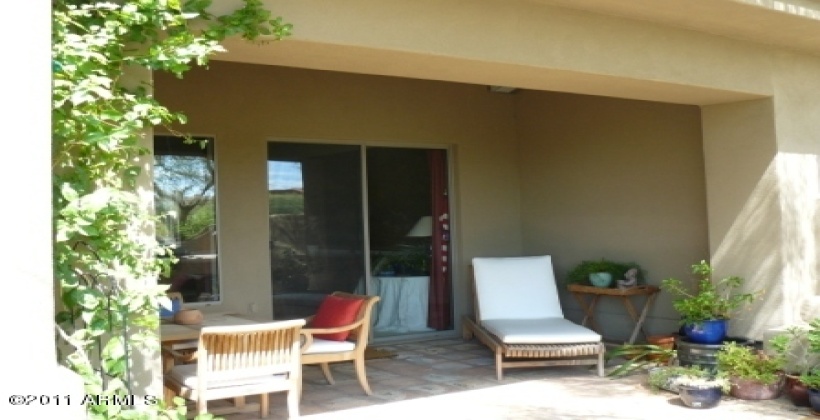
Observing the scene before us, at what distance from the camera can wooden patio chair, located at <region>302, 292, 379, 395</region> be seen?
18.9ft

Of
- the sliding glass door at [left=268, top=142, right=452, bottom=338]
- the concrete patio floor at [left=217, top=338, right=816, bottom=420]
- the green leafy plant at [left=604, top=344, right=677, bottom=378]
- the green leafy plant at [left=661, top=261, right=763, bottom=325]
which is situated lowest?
the concrete patio floor at [left=217, top=338, right=816, bottom=420]

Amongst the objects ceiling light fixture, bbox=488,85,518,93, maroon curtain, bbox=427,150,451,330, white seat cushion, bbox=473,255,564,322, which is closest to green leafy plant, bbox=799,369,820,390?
white seat cushion, bbox=473,255,564,322

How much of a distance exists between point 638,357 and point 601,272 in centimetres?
129

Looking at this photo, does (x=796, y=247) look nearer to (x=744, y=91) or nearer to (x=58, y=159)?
(x=744, y=91)

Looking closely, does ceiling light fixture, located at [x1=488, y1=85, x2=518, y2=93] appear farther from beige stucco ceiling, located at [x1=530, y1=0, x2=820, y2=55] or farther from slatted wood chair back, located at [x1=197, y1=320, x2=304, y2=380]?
slatted wood chair back, located at [x1=197, y1=320, x2=304, y2=380]

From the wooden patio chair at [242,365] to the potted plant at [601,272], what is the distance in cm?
393

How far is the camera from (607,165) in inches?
328

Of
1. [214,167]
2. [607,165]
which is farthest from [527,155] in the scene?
[214,167]

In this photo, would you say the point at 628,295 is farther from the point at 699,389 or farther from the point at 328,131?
the point at 328,131

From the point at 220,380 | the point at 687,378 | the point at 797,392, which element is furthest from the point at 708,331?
the point at 220,380

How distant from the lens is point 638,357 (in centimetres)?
691

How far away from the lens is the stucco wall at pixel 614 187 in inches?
301

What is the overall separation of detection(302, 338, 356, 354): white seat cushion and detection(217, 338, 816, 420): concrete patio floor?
372 mm

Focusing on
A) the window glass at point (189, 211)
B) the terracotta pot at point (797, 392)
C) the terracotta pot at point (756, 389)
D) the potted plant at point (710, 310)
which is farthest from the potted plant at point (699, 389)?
the window glass at point (189, 211)
